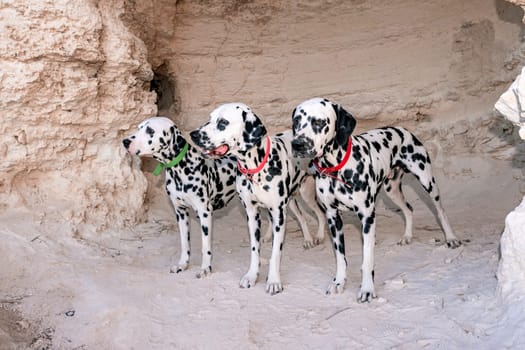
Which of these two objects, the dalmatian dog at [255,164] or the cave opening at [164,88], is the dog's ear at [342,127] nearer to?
the dalmatian dog at [255,164]

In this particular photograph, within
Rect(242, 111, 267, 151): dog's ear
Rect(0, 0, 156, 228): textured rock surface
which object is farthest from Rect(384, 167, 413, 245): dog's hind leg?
Rect(0, 0, 156, 228): textured rock surface

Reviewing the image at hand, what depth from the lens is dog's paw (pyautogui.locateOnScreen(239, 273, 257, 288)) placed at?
240 inches

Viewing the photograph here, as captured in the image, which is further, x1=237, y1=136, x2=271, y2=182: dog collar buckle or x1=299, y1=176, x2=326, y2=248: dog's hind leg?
x1=299, y1=176, x2=326, y2=248: dog's hind leg

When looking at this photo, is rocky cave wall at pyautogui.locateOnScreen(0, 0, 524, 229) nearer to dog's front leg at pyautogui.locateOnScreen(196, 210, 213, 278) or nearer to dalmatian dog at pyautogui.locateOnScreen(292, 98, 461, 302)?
dog's front leg at pyautogui.locateOnScreen(196, 210, 213, 278)

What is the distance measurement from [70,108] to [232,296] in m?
3.21

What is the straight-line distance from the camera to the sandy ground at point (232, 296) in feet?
15.8

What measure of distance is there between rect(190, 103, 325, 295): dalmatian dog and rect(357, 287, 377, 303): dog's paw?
88 centimetres

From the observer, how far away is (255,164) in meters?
5.98

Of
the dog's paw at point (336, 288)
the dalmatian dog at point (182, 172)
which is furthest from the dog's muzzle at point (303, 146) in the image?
the dog's paw at point (336, 288)

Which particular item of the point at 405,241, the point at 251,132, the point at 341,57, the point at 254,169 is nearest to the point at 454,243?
the point at 405,241

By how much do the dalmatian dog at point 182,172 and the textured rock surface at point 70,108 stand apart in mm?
1182

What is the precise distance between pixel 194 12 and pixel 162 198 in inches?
121

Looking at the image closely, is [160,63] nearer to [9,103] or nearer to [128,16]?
[128,16]

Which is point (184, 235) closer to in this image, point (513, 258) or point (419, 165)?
point (419, 165)
